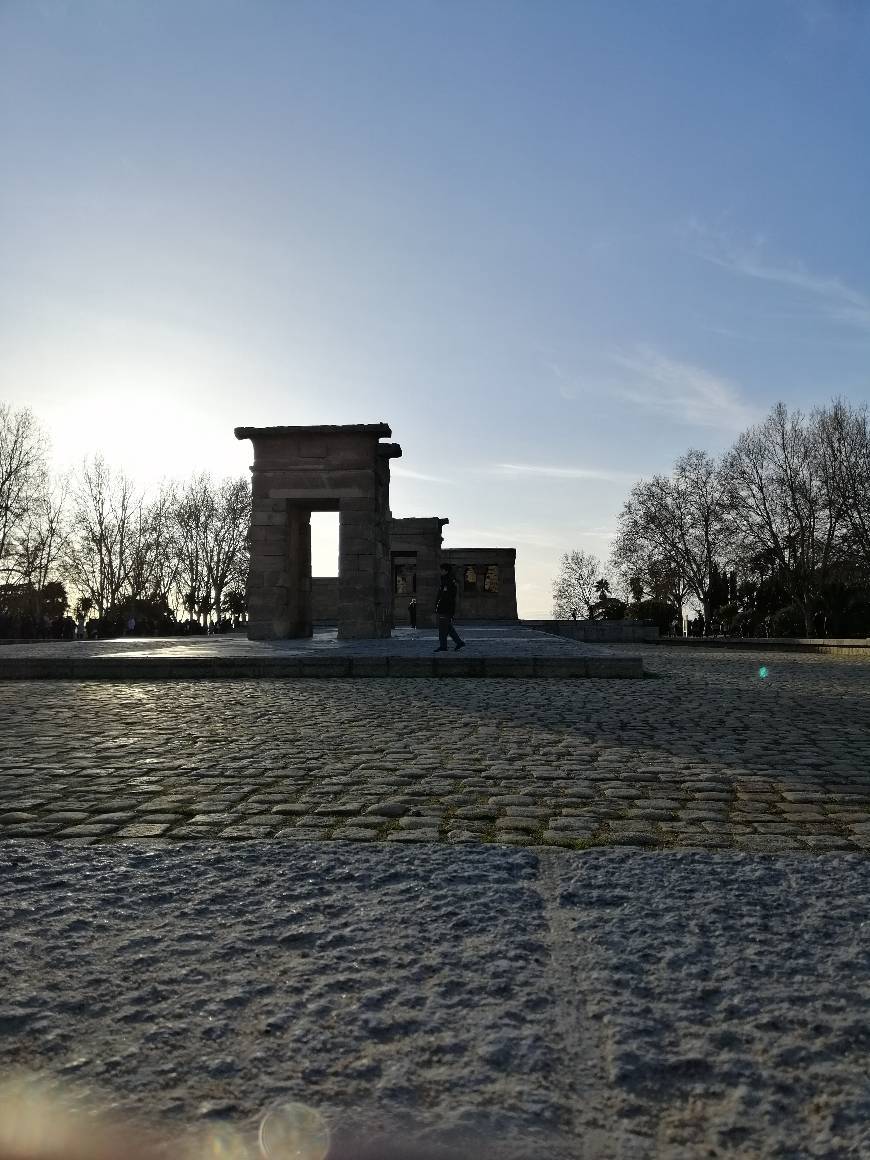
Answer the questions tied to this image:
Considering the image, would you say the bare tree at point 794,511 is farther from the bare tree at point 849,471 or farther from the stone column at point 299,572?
the stone column at point 299,572

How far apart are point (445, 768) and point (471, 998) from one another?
10.9 feet

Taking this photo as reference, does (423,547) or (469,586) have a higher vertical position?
(423,547)

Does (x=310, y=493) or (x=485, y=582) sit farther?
(x=485, y=582)

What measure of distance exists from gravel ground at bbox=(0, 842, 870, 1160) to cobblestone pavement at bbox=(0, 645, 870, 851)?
28.1 inches

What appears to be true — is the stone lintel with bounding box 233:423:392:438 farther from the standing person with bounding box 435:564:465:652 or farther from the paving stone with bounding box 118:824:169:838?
the paving stone with bounding box 118:824:169:838

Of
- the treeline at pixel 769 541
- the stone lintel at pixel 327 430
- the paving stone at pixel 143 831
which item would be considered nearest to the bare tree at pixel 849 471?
the treeline at pixel 769 541

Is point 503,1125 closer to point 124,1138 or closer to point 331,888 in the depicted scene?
point 124,1138

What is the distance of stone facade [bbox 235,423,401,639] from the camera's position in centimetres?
2256

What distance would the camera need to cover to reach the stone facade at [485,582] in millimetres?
48500

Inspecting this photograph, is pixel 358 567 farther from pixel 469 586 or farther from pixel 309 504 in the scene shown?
pixel 469 586

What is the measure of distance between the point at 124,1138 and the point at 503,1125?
0.64 metres

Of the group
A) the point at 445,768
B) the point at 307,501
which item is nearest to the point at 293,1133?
the point at 445,768

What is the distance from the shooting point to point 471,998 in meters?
1.91

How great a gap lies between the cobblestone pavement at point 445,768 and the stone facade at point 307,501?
12522 millimetres
